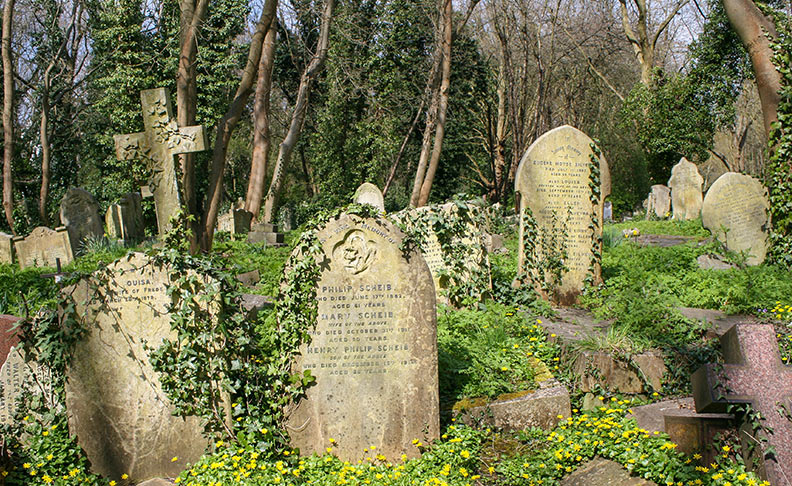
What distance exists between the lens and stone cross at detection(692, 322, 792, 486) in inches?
137

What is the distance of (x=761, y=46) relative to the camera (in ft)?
29.6

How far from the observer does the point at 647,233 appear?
13852 mm

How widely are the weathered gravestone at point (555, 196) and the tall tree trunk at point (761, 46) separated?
10.3ft

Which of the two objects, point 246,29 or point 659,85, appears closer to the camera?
point 659,85

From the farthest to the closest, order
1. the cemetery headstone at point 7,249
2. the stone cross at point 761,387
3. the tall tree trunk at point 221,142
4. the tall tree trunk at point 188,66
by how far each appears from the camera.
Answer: the cemetery headstone at point 7,249 < the tall tree trunk at point 221,142 < the tall tree trunk at point 188,66 < the stone cross at point 761,387

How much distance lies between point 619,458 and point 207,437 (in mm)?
2944

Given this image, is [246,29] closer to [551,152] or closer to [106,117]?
[106,117]

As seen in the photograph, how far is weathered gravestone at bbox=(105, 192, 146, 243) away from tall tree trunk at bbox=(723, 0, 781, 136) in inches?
515

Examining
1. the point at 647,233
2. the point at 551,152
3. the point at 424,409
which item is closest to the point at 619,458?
the point at 424,409

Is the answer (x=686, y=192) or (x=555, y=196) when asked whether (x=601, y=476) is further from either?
(x=686, y=192)

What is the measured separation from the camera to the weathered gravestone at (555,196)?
787cm

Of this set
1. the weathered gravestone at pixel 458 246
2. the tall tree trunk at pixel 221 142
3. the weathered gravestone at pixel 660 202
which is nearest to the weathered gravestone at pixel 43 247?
the tall tree trunk at pixel 221 142

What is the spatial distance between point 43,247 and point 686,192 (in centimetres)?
1619

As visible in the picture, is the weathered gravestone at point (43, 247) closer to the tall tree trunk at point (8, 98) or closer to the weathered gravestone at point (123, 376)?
the tall tree trunk at point (8, 98)
